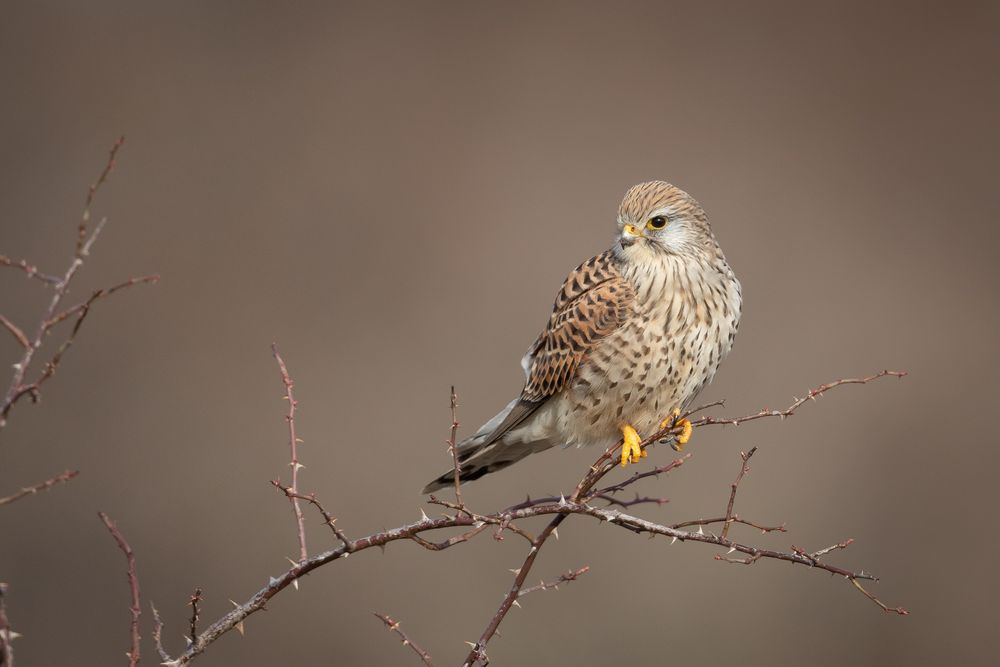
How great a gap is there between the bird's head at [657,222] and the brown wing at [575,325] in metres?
0.10

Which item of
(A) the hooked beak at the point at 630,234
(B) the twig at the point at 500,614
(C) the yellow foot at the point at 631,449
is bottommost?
(B) the twig at the point at 500,614

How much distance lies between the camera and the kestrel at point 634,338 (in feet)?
7.48

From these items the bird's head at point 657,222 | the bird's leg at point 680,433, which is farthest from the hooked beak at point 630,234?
the bird's leg at point 680,433

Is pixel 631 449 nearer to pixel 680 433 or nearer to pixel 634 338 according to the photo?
pixel 680 433

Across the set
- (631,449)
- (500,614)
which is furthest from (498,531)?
(631,449)

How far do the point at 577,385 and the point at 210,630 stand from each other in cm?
123

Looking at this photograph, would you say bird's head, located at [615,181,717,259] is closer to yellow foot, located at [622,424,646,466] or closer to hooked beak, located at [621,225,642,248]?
hooked beak, located at [621,225,642,248]

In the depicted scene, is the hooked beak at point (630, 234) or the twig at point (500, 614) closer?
the twig at point (500, 614)

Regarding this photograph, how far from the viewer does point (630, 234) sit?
2281mm

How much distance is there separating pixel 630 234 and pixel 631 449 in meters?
0.48

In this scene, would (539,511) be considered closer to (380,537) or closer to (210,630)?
(380,537)

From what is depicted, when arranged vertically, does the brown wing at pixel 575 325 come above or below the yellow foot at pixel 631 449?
above

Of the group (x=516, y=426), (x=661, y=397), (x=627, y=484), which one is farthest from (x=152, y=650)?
(x=627, y=484)

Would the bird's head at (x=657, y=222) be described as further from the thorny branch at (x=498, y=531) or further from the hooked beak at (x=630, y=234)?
the thorny branch at (x=498, y=531)
